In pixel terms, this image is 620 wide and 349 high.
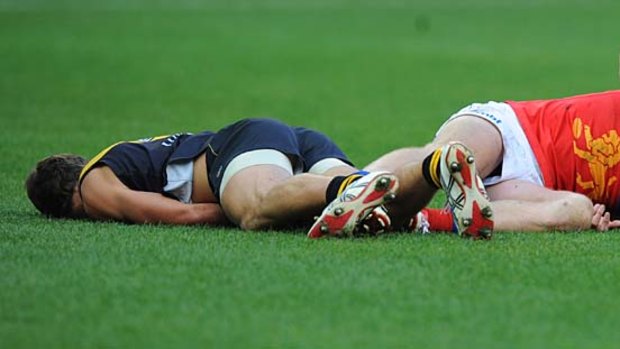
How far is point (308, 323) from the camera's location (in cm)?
555

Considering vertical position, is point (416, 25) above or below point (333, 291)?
below

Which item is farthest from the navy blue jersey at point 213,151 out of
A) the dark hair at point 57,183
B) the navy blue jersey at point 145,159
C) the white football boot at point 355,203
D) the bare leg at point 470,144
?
the white football boot at point 355,203

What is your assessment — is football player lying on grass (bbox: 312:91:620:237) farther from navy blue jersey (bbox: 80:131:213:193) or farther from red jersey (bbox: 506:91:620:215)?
navy blue jersey (bbox: 80:131:213:193)

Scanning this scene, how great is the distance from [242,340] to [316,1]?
26919 millimetres

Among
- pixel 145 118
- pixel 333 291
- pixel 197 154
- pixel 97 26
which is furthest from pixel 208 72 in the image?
pixel 333 291

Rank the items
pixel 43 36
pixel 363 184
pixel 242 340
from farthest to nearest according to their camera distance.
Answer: pixel 43 36, pixel 363 184, pixel 242 340

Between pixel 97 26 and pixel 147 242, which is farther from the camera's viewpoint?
pixel 97 26

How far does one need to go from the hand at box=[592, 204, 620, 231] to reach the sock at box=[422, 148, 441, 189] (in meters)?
1.15

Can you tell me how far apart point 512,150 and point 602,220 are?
2.11ft

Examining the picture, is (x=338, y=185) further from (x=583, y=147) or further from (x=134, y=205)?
(x=583, y=147)

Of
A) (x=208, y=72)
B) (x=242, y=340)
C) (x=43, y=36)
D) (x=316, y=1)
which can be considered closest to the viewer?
(x=242, y=340)

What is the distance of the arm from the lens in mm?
7703

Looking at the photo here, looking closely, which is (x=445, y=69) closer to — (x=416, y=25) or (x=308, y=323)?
(x=416, y=25)

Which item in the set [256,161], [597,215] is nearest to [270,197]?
[256,161]
